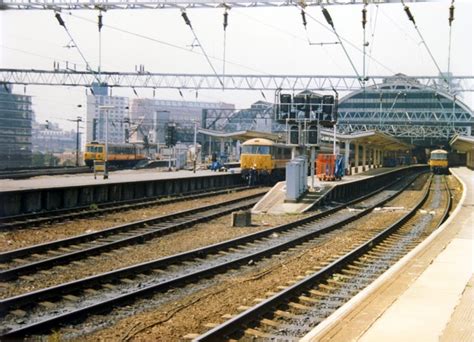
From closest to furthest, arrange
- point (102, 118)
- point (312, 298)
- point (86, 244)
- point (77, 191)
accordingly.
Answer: point (312, 298) < point (86, 244) < point (77, 191) < point (102, 118)

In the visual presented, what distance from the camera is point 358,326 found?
7.28 metres

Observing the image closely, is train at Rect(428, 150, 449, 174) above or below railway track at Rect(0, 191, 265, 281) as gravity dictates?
above

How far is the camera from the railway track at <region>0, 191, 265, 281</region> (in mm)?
11773

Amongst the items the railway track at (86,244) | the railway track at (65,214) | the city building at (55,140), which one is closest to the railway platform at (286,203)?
the railway track at (86,244)

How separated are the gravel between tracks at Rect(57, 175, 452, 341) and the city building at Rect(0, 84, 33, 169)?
39.9 metres

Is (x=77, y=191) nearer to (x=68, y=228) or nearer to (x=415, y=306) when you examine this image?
(x=68, y=228)

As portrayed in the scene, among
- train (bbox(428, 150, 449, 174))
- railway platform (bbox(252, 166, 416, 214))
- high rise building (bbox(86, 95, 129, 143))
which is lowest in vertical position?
railway platform (bbox(252, 166, 416, 214))

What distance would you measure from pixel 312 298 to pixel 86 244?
6.62 metres

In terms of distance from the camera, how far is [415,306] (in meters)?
8.36

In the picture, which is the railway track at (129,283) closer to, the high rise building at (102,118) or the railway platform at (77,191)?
the railway platform at (77,191)

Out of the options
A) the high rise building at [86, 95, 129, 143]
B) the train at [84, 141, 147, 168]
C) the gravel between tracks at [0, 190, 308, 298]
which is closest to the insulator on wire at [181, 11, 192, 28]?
the gravel between tracks at [0, 190, 308, 298]

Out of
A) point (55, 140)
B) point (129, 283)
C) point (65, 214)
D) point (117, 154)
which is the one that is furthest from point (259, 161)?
point (55, 140)

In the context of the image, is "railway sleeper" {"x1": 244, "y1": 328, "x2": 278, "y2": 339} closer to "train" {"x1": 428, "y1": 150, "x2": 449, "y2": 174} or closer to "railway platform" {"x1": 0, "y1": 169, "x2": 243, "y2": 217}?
"railway platform" {"x1": 0, "y1": 169, "x2": 243, "y2": 217}

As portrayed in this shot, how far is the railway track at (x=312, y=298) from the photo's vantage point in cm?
800
